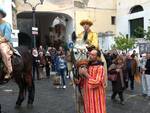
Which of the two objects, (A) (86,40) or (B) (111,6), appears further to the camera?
(B) (111,6)

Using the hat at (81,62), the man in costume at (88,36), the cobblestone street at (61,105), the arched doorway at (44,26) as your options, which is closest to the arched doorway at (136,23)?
the arched doorway at (44,26)

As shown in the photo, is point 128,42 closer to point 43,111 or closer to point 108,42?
point 108,42

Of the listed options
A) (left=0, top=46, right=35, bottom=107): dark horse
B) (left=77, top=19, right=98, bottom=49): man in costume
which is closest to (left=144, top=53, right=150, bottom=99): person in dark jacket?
(left=0, top=46, right=35, bottom=107): dark horse

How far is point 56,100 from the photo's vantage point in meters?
15.1

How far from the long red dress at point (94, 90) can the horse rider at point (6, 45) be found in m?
2.44

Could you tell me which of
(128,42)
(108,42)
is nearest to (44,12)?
(108,42)

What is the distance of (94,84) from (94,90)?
7.1 inches

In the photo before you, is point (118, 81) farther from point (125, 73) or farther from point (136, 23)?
point (136, 23)

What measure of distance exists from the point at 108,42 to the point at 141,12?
19.0 ft

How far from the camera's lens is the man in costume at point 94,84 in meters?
8.77

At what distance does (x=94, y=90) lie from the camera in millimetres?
8875

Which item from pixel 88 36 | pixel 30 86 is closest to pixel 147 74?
pixel 30 86

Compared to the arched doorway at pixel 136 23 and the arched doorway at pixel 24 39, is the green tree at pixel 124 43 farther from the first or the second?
the arched doorway at pixel 24 39

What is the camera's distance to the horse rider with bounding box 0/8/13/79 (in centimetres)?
1064
